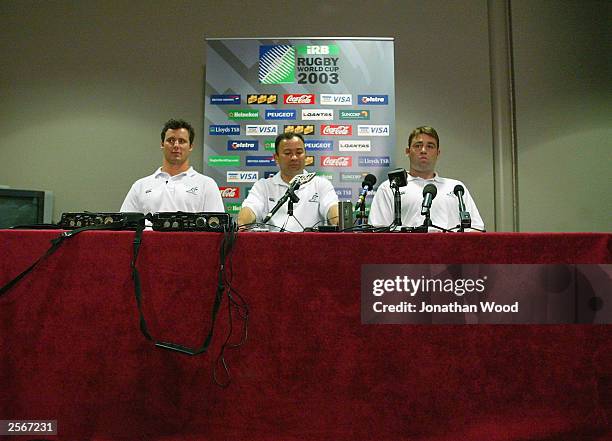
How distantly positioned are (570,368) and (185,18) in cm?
373

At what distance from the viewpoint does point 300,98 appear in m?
3.40

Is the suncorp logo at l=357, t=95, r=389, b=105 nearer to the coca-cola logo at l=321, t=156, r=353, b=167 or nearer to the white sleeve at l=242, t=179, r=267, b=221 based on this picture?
the coca-cola logo at l=321, t=156, r=353, b=167

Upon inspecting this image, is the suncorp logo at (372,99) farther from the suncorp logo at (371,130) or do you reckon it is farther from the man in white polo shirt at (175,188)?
the man in white polo shirt at (175,188)

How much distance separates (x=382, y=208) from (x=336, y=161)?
801 millimetres

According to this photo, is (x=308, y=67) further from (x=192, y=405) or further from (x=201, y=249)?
(x=192, y=405)

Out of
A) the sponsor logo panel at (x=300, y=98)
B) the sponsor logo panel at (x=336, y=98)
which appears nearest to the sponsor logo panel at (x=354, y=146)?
the sponsor logo panel at (x=336, y=98)

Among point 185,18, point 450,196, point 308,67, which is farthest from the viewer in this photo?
point 185,18

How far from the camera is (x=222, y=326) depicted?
127cm

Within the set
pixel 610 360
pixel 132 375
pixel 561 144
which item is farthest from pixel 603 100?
pixel 132 375

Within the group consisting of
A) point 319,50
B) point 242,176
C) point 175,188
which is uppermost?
point 319,50

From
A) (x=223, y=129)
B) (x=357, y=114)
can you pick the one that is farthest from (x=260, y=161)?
(x=357, y=114)

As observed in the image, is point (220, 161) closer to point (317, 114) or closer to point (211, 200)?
point (211, 200)

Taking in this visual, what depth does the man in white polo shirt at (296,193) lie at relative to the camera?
9.36 feet

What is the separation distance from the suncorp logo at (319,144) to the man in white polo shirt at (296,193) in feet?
1.45
